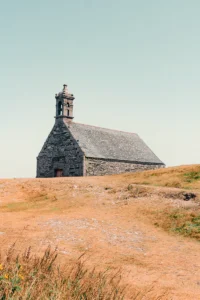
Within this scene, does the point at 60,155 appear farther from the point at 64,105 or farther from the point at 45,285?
the point at 45,285

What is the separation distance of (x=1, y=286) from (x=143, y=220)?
31.1 ft

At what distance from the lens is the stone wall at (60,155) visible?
1227 inches

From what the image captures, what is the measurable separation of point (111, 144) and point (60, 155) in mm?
6434

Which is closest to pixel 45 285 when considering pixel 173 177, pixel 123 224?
pixel 123 224

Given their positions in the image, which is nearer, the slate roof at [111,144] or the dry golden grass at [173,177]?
the dry golden grass at [173,177]

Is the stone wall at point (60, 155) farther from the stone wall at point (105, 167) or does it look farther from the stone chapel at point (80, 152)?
the stone wall at point (105, 167)

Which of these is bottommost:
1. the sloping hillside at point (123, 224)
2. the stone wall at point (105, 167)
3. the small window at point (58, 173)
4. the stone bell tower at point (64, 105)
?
the sloping hillside at point (123, 224)

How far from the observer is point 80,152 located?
30.8 m

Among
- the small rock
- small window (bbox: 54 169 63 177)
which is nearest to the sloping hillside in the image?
the small rock

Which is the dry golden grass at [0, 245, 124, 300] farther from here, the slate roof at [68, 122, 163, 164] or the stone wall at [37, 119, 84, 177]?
the slate roof at [68, 122, 163, 164]

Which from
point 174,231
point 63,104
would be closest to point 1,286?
point 174,231

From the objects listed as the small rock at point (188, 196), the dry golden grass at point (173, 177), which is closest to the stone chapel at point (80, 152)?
the dry golden grass at point (173, 177)

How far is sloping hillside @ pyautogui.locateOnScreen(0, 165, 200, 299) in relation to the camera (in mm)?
7695

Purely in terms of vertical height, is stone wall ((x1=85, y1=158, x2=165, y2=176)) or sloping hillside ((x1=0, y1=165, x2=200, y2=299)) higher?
stone wall ((x1=85, y1=158, x2=165, y2=176))
